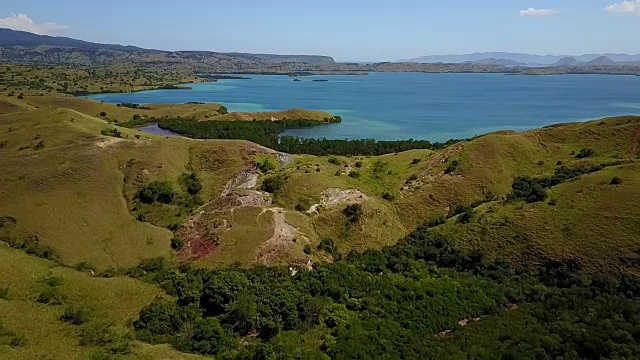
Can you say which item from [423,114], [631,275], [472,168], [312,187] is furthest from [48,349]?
[423,114]

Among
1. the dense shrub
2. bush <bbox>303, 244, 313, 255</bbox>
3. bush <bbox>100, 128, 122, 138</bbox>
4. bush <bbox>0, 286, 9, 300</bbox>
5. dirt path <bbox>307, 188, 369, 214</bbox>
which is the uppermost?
bush <bbox>100, 128, 122, 138</bbox>

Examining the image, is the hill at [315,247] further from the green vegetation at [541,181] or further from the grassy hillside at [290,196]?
the green vegetation at [541,181]

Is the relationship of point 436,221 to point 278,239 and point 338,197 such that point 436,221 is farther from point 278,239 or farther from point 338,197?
point 278,239

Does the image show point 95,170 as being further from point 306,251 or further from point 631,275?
point 631,275

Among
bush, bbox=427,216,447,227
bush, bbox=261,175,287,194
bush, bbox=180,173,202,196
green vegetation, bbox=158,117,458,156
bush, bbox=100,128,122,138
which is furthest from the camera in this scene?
green vegetation, bbox=158,117,458,156

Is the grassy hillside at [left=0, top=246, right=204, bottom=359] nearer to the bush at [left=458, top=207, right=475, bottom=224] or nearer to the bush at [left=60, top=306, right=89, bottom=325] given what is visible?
the bush at [left=60, top=306, right=89, bottom=325]

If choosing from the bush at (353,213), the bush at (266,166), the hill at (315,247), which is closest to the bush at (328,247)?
the hill at (315,247)

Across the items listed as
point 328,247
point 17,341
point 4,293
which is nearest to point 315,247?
point 328,247

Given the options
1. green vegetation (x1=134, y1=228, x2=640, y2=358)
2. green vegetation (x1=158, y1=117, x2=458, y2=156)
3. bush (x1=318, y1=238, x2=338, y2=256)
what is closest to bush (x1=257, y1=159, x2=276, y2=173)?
bush (x1=318, y1=238, x2=338, y2=256)
